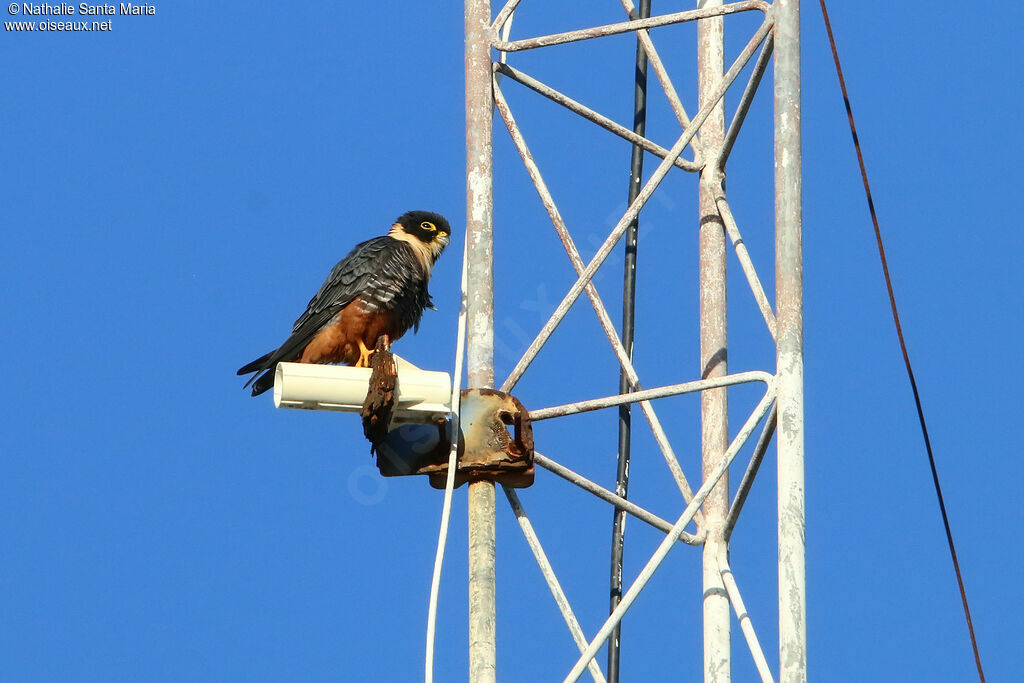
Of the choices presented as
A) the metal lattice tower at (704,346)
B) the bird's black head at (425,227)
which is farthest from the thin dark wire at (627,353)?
the bird's black head at (425,227)

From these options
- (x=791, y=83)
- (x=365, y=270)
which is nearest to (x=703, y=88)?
(x=791, y=83)

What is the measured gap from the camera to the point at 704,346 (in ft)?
21.5

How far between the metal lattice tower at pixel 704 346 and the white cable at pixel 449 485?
77 mm

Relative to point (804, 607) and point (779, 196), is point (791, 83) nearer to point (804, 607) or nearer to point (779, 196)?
point (779, 196)

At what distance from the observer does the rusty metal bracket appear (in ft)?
18.5

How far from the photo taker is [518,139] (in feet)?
19.7

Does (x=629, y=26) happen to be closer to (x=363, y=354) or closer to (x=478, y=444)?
(x=478, y=444)

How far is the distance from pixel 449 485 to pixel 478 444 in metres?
0.21

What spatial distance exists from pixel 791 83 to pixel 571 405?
59.0 inches

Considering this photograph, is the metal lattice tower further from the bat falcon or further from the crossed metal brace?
the bat falcon

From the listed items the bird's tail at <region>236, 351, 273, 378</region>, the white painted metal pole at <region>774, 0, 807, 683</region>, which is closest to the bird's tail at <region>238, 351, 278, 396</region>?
the bird's tail at <region>236, 351, 273, 378</region>

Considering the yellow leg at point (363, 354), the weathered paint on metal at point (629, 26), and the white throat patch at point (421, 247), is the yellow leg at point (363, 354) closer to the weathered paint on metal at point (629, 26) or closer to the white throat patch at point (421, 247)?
the white throat patch at point (421, 247)

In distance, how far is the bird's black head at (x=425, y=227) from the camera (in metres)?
8.21

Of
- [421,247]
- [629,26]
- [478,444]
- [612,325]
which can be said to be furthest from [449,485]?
[421,247]
